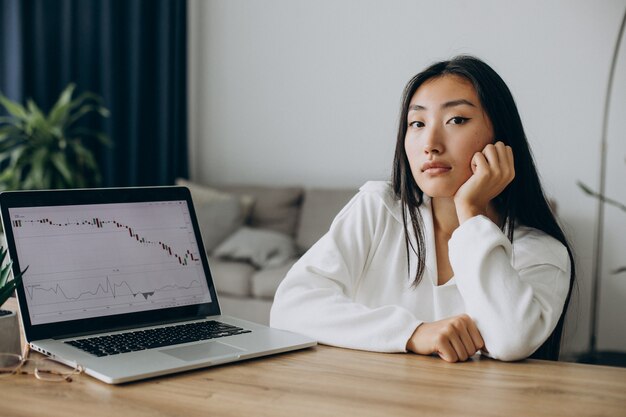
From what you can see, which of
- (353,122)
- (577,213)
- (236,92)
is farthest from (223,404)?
(236,92)

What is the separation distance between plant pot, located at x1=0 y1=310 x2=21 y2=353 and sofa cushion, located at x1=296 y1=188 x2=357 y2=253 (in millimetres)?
2782

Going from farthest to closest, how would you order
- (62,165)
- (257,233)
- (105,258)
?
(257,233)
(62,165)
(105,258)

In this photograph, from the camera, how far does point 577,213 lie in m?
3.50

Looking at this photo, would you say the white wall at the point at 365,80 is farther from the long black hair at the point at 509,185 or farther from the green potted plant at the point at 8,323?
the green potted plant at the point at 8,323

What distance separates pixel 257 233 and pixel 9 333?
2.69m

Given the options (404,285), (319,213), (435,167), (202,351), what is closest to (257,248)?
(319,213)

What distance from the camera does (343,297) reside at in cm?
117

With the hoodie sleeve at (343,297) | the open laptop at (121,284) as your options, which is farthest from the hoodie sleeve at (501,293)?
the open laptop at (121,284)

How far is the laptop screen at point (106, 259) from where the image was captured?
1021 mm

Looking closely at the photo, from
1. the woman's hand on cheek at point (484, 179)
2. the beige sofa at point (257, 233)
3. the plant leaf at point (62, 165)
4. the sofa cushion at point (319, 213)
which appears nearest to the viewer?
the woman's hand on cheek at point (484, 179)

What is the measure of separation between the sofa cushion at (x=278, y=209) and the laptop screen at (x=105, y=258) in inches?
106

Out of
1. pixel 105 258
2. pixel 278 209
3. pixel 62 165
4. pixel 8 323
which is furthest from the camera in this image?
pixel 278 209

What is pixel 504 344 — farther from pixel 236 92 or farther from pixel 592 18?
pixel 236 92

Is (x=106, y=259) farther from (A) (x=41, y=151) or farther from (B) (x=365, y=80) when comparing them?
(B) (x=365, y=80)
